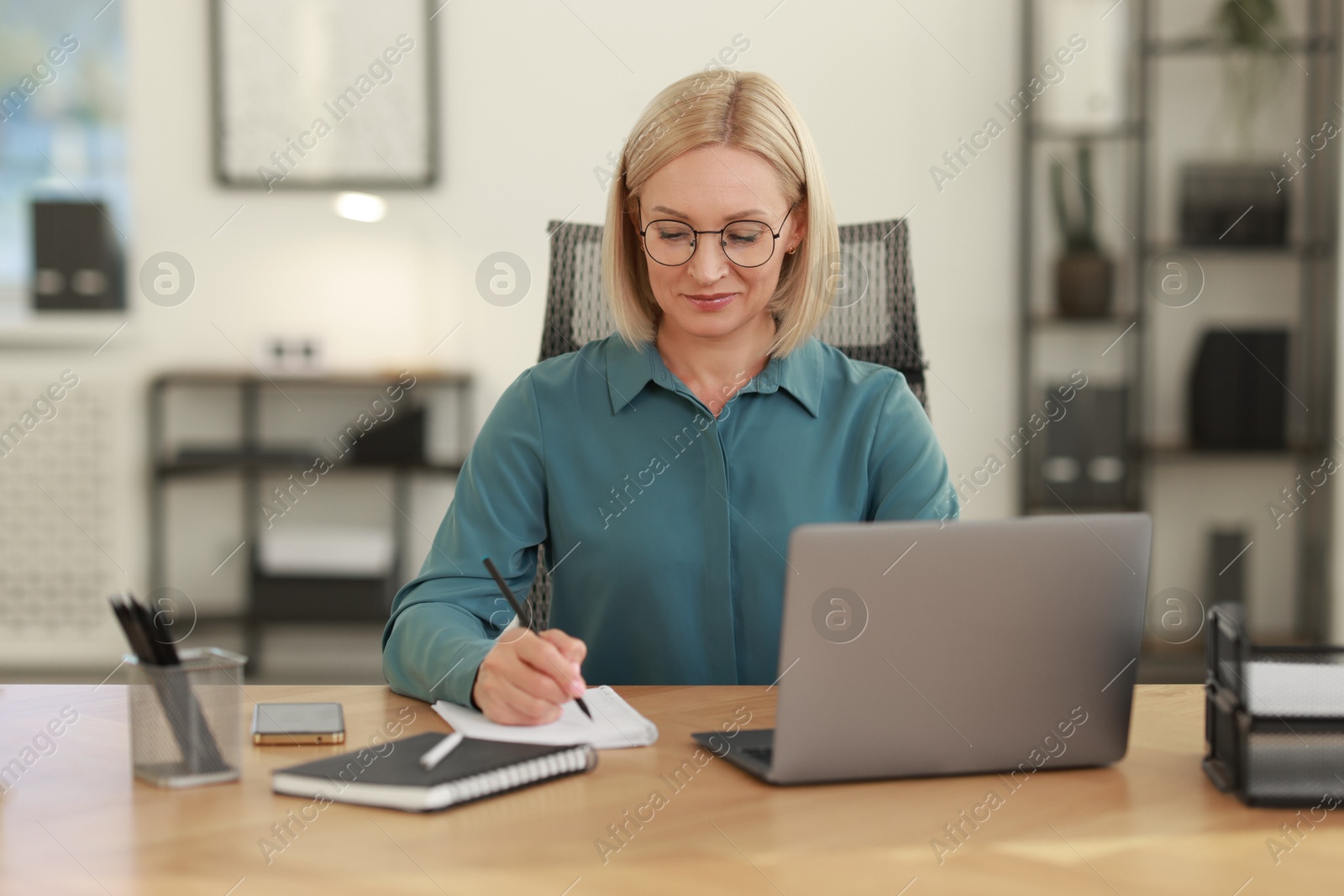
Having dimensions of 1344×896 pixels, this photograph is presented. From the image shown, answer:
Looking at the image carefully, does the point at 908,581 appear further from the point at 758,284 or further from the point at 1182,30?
the point at 1182,30

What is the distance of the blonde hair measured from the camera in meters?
1.40

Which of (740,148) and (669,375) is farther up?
(740,148)

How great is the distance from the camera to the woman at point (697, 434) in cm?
140

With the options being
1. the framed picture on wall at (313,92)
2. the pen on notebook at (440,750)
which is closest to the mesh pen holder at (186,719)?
the pen on notebook at (440,750)

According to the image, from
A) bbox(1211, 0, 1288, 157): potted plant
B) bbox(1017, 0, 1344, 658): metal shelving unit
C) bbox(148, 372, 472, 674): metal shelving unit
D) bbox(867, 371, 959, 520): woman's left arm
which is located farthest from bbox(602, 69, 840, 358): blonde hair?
bbox(1211, 0, 1288, 157): potted plant

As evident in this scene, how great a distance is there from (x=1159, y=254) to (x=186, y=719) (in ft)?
9.89

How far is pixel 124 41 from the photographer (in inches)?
133

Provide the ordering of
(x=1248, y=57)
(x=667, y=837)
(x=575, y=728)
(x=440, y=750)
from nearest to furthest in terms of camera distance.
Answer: (x=667, y=837) → (x=440, y=750) → (x=575, y=728) → (x=1248, y=57)

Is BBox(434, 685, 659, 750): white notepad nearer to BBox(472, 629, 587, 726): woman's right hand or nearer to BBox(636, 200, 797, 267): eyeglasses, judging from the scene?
BBox(472, 629, 587, 726): woman's right hand

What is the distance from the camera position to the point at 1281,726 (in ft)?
2.96

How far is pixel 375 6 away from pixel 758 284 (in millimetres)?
2353

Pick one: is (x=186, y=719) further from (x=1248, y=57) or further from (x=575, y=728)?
(x=1248, y=57)

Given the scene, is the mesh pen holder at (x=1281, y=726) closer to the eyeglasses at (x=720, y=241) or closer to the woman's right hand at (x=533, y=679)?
the woman's right hand at (x=533, y=679)

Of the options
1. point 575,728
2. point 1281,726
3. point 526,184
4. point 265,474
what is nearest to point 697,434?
point 575,728
